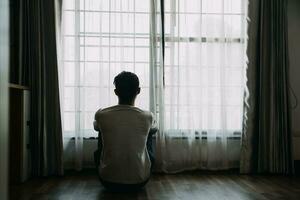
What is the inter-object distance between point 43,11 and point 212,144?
200cm

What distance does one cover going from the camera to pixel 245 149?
10.2ft

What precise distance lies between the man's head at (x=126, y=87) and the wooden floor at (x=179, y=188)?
68 cm

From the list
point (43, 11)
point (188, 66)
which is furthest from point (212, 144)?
point (43, 11)

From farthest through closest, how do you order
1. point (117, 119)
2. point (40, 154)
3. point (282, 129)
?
point (282, 129), point (40, 154), point (117, 119)

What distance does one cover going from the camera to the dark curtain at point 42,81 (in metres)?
2.88

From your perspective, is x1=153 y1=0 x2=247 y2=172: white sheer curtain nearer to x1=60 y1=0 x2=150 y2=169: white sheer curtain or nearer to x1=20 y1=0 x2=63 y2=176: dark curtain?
x1=60 y1=0 x2=150 y2=169: white sheer curtain

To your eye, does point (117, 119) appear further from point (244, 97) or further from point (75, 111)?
point (244, 97)

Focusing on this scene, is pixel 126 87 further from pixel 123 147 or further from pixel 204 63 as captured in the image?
pixel 204 63

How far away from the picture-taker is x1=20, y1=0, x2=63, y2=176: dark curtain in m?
2.88

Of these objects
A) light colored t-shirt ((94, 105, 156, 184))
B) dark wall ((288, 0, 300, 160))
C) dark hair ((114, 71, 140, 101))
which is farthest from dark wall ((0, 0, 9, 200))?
dark wall ((288, 0, 300, 160))

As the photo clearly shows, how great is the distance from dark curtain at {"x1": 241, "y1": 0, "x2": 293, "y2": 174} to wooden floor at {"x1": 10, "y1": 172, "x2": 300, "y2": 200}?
0.67 feet

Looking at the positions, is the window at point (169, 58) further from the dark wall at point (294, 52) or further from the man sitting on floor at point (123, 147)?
the man sitting on floor at point (123, 147)

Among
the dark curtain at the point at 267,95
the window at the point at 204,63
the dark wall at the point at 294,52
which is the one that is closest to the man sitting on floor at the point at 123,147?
the window at the point at 204,63

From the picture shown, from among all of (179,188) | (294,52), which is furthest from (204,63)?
(179,188)
